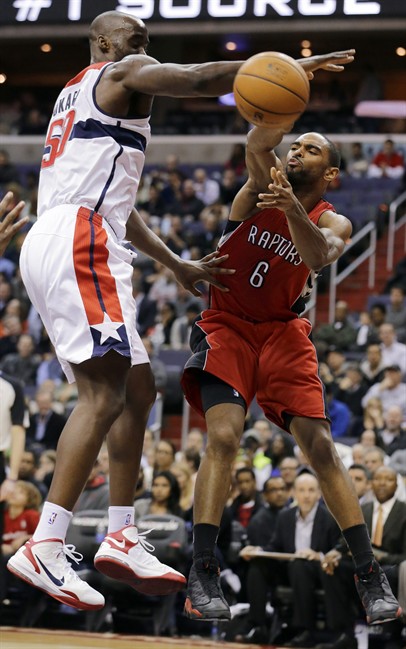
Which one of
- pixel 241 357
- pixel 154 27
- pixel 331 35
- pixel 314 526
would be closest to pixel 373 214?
pixel 331 35

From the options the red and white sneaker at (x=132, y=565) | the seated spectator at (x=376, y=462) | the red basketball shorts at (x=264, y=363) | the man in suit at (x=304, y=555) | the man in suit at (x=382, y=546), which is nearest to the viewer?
the red and white sneaker at (x=132, y=565)

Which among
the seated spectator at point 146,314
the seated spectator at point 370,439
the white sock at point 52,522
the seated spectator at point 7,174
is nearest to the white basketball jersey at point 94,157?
the white sock at point 52,522

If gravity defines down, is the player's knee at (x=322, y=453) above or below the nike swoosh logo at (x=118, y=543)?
above

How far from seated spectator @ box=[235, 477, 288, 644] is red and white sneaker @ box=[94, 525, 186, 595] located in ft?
12.5

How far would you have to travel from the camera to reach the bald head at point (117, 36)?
17.3 feet

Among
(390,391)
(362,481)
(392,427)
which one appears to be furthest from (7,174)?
(362,481)

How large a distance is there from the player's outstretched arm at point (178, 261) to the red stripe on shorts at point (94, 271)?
761 mm

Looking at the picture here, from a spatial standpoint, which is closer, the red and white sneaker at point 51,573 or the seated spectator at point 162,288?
the red and white sneaker at point 51,573

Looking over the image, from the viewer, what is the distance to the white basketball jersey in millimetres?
5152

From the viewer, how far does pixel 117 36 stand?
5305mm

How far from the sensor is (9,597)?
10055 millimetres

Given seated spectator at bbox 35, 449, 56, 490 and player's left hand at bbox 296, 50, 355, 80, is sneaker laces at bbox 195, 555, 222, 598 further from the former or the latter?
seated spectator at bbox 35, 449, 56, 490

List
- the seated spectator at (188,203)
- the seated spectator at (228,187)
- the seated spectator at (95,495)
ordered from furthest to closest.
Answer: the seated spectator at (188,203) < the seated spectator at (228,187) < the seated spectator at (95,495)

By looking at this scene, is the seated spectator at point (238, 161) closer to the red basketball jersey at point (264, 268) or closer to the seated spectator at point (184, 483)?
the seated spectator at point (184, 483)
